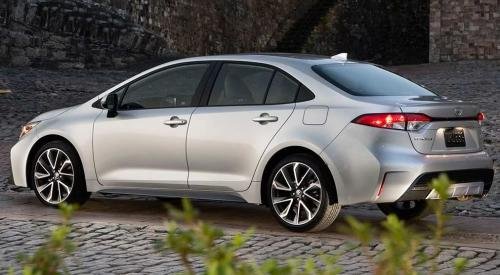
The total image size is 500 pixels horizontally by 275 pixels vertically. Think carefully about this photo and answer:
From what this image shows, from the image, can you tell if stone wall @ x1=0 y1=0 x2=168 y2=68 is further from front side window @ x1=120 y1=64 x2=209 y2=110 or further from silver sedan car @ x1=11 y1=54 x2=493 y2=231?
front side window @ x1=120 y1=64 x2=209 y2=110

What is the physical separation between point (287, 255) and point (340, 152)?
105 centimetres

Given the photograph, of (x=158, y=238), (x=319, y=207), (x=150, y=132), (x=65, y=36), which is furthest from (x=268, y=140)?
(x=65, y=36)

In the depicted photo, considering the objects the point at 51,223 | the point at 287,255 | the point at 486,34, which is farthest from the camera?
the point at 486,34

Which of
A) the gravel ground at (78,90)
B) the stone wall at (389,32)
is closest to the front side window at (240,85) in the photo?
the gravel ground at (78,90)

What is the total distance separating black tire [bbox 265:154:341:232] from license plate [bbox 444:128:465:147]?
85 cm

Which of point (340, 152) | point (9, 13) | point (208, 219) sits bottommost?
point (208, 219)

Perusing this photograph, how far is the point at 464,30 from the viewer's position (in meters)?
34.9

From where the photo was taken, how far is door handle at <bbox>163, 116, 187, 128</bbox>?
29.9ft

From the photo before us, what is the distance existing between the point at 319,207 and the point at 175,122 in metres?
1.54

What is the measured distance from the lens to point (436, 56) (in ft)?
116

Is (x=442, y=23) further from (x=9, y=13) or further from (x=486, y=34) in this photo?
(x=9, y=13)

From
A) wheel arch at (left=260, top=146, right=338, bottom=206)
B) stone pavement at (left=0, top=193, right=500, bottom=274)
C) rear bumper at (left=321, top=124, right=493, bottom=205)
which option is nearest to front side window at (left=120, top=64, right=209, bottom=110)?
stone pavement at (left=0, top=193, right=500, bottom=274)

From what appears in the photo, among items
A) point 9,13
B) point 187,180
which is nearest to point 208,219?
point 187,180

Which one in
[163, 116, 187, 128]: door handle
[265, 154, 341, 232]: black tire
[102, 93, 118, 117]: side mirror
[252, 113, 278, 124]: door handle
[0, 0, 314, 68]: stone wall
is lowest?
[265, 154, 341, 232]: black tire
